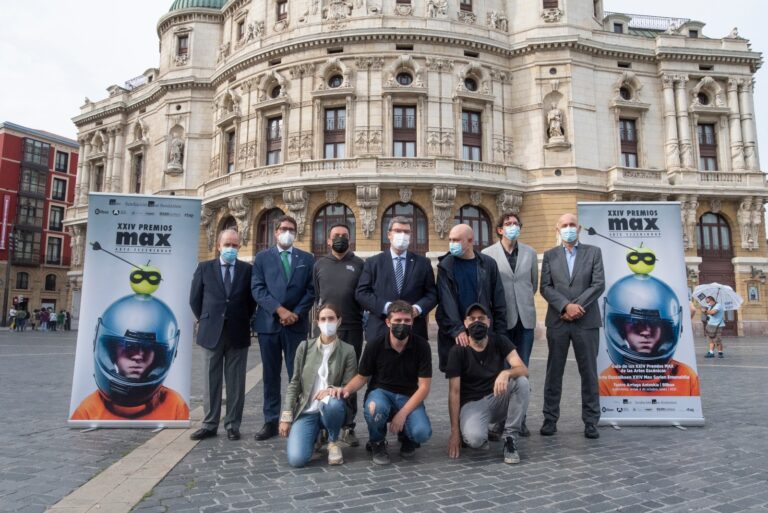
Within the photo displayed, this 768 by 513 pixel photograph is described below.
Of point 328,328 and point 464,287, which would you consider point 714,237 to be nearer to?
point 464,287

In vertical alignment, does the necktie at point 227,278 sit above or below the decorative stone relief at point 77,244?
below

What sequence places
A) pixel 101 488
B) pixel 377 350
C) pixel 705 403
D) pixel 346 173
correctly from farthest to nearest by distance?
pixel 346 173 → pixel 705 403 → pixel 377 350 → pixel 101 488

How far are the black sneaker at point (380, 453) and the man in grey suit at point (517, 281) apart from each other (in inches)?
92.9

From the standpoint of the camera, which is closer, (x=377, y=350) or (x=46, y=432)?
(x=377, y=350)

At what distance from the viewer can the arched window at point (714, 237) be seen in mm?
28281

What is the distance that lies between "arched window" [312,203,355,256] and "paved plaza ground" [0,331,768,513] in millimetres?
18707

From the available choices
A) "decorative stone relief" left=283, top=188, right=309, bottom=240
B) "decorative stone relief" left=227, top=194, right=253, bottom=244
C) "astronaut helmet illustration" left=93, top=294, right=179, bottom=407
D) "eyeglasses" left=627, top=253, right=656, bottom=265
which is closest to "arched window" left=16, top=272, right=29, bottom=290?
"decorative stone relief" left=227, top=194, right=253, bottom=244

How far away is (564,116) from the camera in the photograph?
89.6 feet

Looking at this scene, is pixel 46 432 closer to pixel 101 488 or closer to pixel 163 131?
pixel 101 488

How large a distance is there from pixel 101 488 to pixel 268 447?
6.08 ft

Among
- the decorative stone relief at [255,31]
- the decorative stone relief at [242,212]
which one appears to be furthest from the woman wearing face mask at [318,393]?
the decorative stone relief at [255,31]

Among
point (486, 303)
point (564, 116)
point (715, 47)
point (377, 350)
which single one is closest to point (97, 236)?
point (377, 350)

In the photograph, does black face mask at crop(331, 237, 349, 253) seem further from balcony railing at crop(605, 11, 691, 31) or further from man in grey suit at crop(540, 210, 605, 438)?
balcony railing at crop(605, 11, 691, 31)

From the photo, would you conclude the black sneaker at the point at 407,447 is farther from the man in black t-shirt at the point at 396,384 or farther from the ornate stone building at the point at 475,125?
the ornate stone building at the point at 475,125
